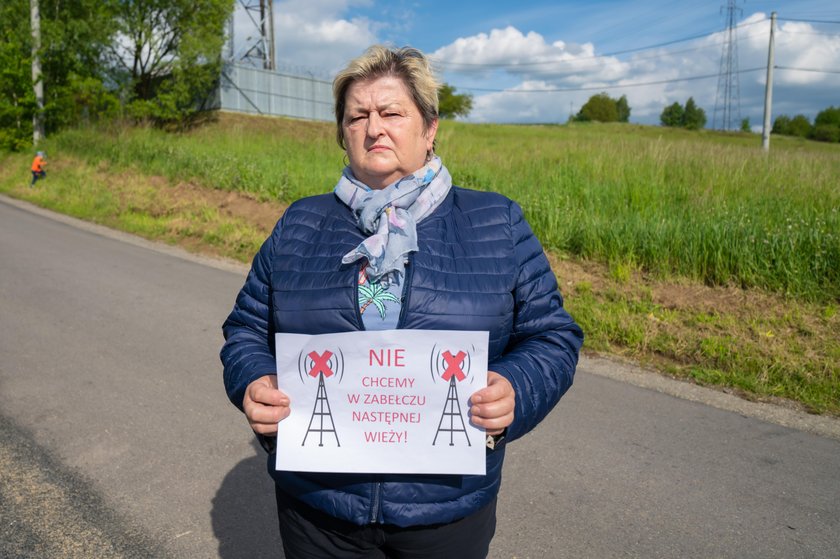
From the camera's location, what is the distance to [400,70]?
6.57 feet

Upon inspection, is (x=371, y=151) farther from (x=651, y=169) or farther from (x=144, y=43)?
(x=144, y=43)

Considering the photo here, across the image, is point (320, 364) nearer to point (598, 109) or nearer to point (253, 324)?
point (253, 324)

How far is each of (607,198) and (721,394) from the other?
4.98 meters

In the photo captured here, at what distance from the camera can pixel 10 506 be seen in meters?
A: 3.46

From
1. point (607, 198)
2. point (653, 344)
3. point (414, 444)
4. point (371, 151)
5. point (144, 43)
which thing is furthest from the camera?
point (144, 43)

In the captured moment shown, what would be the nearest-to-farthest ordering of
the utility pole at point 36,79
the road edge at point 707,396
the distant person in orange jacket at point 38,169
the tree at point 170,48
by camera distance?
1. the road edge at point 707,396
2. the distant person in orange jacket at point 38,169
3. the utility pole at point 36,79
4. the tree at point 170,48

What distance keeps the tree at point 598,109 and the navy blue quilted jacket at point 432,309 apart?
13061cm

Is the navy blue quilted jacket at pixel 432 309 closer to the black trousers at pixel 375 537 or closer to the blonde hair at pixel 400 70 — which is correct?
the black trousers at pixel 375 537

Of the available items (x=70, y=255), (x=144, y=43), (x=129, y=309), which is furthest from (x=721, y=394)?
(x=144, y=43)

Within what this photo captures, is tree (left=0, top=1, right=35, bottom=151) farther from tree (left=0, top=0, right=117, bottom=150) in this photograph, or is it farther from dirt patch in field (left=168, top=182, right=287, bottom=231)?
dirt patch in field (left=168, top=182, right=287, bottom=231)

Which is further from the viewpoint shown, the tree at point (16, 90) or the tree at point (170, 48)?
the tree at point (170, 48)

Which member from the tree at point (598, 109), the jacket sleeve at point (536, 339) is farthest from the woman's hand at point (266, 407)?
the tree at point (598, 109)

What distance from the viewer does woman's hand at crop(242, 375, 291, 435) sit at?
1744mm

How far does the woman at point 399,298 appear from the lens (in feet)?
5.90
